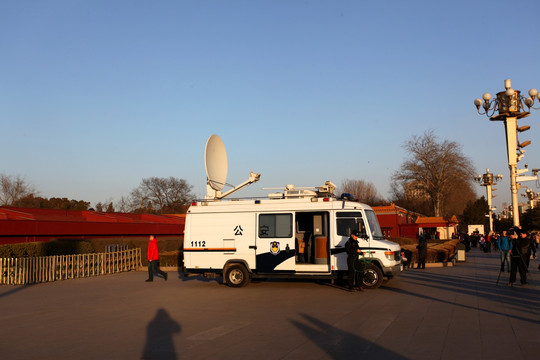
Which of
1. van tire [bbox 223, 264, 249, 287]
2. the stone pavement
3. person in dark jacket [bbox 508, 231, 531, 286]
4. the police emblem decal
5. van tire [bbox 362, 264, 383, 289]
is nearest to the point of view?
the stone pavement

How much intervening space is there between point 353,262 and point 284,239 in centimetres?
232

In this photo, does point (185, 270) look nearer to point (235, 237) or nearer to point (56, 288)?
point (235, 237)

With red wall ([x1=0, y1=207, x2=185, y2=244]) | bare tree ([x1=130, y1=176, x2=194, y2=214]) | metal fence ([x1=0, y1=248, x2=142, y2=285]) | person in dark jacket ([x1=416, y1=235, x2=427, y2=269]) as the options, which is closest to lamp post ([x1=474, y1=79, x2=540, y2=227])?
person in dark jacket ([x1=416, y1=235, x2=427, y2=269])

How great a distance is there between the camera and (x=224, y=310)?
11.8 meters

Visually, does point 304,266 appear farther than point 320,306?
Yes

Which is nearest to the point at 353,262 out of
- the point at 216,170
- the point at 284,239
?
the point at 284,239

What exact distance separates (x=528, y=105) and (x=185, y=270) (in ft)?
50.2

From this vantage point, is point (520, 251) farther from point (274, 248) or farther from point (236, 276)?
point (236, 276)

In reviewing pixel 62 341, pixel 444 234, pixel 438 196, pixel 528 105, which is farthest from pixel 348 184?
pixel 62 341

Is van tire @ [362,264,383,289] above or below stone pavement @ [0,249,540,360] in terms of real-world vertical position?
above

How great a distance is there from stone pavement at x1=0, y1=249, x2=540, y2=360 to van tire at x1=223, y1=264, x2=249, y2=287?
18.7 inches

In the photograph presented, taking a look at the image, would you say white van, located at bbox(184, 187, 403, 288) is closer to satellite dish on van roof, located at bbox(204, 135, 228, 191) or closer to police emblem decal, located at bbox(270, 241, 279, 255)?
police emblem decal, located at bbox(270, 241, 279, 255)

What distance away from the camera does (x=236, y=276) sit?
16.3 metres

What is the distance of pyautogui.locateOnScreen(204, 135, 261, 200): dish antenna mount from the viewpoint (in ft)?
62.2
